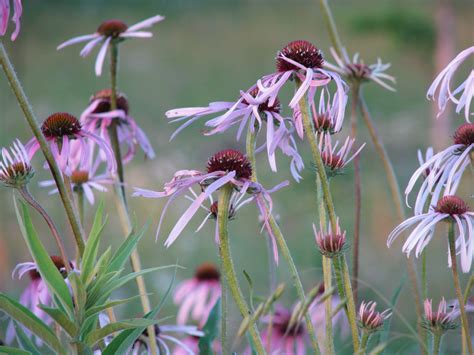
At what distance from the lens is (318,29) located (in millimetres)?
5395

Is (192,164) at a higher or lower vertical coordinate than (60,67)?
lower

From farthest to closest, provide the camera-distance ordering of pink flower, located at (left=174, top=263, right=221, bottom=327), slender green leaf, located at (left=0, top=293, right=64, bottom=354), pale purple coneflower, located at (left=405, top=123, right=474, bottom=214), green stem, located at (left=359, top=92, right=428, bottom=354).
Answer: pink flower, located at (left=174, top=263, right=221, bottom=327) < green stem, located at (left=359, top=92, right=428, bottom=354) < pale purple coneflower, located at (left=405, top=123, right=474, bottom=214) < slender green leaf, located at (left=0, top=293, right=64, bottom=354)

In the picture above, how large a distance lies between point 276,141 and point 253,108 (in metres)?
0.04

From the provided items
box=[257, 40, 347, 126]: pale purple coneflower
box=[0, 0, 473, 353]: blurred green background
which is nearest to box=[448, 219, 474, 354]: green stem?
box=[257, 40, 347, 126]: pale purple coneflower

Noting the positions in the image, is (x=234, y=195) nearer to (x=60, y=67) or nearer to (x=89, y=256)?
(x=89, y=256)

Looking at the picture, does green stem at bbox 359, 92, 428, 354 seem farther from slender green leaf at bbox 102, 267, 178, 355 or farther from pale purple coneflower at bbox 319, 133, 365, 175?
slender green leaf at bbox 102, 267, 178, 355

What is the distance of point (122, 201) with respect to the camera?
76 cm

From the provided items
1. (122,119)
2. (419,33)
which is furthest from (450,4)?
(122,119)

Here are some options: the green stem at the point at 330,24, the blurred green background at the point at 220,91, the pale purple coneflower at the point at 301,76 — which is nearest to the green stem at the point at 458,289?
the pale purple coneflower at the point at 301,76

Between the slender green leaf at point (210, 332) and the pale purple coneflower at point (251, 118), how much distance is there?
179 mm

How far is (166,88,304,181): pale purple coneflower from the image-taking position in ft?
1.83

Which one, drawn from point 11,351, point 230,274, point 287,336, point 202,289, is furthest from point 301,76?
point 202,289

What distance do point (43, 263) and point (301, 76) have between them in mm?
217

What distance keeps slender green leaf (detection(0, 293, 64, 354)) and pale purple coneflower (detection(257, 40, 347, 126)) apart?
191mm
